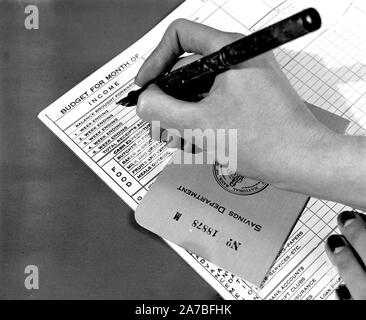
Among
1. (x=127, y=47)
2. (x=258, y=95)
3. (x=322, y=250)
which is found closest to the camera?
(x=258, y=95)

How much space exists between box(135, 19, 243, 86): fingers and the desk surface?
0.12 meters

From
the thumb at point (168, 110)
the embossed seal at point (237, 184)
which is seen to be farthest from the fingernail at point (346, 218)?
the thumb at point (168, 110)

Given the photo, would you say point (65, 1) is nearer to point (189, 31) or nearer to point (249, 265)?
point (189, 31)

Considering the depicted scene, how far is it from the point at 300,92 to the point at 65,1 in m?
0.39

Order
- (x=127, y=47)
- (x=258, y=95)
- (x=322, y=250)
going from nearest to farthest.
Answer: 1. (x=258, y=95)
2. (x=322, y=250)
3. (x=127, y=47)

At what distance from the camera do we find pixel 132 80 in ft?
2.33

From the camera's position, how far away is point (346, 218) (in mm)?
625

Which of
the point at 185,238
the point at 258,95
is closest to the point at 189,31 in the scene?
the point at 258,95

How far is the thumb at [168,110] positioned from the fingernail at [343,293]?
0.29 metres

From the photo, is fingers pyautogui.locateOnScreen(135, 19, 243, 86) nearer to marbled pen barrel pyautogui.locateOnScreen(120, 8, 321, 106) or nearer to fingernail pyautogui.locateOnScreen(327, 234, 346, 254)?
marbled pen barrel pyautogui.locateOnScreen(120, 8, 321, 106)

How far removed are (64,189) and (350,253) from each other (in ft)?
1.30

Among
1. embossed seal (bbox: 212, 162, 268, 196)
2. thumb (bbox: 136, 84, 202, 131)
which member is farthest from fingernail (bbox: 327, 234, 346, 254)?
thumb (bbox: 136, 84, 202, 131)

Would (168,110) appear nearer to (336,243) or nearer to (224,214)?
(224,214)

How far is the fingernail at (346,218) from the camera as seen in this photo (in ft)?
2.05
